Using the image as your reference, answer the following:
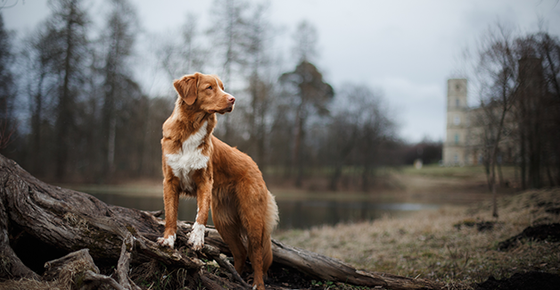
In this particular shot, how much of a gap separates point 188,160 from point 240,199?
3.22 feet

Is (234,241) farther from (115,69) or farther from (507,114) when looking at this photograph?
(115,69)

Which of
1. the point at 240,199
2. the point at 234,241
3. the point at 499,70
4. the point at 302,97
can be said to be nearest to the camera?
the point at 240,199

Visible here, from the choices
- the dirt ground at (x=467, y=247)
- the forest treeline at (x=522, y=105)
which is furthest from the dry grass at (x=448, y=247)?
the forest treeline at (x=522, y=105)

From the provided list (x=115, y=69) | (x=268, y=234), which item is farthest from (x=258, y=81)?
(x=268, y=234)

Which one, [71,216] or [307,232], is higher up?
[71,216]

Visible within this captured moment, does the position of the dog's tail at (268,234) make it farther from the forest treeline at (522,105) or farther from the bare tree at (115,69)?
the bare tree at (115,69)

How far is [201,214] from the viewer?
314cm

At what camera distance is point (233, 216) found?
4078mm

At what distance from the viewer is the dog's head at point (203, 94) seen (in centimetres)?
332

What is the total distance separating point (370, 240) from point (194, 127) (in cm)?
802

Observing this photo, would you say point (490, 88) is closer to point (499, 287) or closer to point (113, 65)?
point (499, 287)

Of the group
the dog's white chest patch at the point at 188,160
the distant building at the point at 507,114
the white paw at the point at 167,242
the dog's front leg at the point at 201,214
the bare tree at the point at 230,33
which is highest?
the bare tree at the point at 230,33

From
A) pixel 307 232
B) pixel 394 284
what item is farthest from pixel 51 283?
pixel 307 232

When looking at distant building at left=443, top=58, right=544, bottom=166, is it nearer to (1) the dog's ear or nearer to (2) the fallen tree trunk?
(1) the dog's ear
